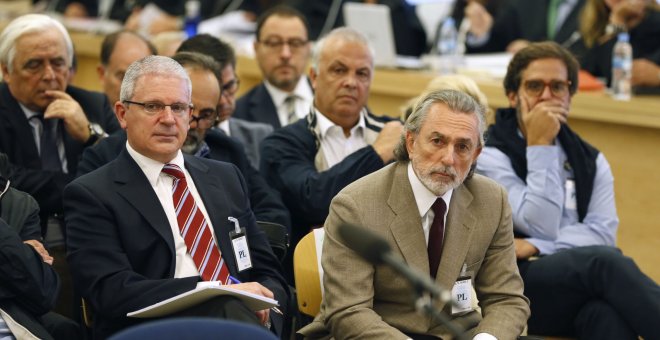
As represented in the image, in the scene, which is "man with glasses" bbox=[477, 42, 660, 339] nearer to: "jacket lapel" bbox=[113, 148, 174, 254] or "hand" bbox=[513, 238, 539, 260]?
"hand" bbox=[513, 238, 539, 260]

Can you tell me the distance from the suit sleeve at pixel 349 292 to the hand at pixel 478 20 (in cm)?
473

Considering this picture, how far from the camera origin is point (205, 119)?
14.0 ft

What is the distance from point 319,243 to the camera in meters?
3.73

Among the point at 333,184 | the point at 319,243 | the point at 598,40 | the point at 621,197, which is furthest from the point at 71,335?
the point at 598,40

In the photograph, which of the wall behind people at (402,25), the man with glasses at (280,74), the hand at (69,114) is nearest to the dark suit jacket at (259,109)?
the man with glasses at (280,74)

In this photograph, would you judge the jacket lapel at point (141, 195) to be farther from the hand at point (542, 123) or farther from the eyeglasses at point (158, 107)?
the hand at point (542, 123)

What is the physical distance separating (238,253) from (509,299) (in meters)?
0.90

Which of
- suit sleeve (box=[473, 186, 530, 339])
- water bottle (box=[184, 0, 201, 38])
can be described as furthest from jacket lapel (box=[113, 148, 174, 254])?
water bottle (box=[184, 0, 201, 38])

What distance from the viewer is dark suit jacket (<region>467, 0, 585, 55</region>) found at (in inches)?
306

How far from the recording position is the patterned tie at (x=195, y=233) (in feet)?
11.6

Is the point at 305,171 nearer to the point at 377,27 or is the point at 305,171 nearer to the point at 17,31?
the point at 17,31

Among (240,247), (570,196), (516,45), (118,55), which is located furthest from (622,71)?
(240,247)

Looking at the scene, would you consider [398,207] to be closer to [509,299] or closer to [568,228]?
[509,299]

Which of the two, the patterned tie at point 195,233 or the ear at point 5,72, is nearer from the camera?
the patterned tie at point 195,233
